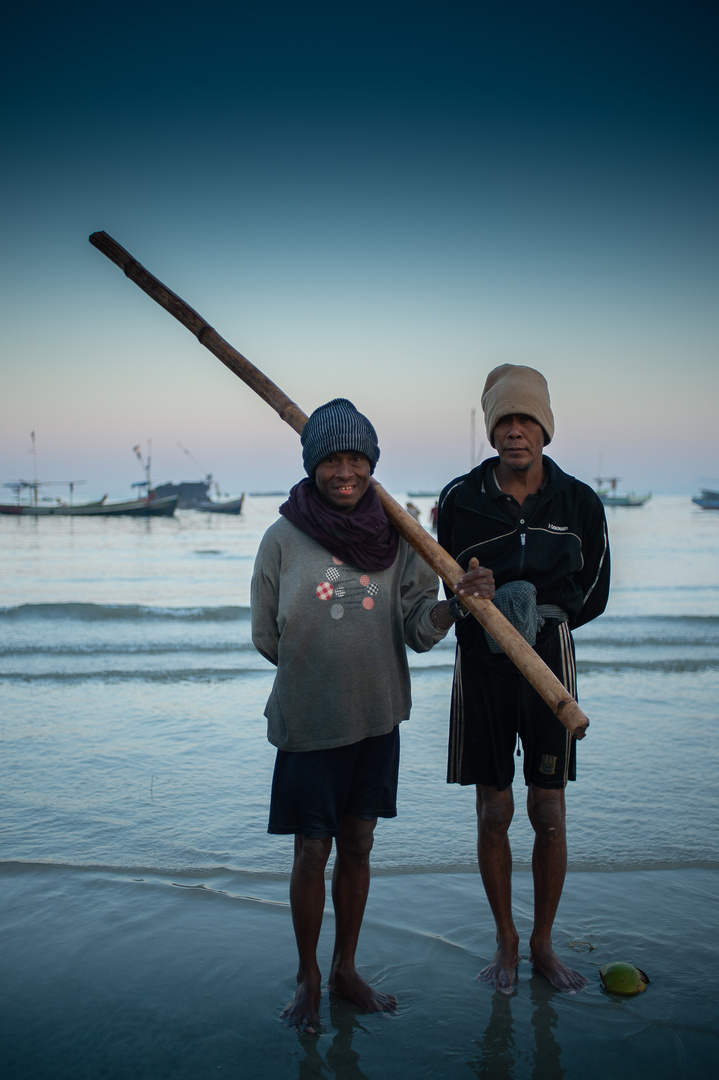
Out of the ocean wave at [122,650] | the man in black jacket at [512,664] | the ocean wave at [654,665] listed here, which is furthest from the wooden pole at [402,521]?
Answer: the ocean wave at [122,650]

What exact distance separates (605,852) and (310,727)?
2.13m

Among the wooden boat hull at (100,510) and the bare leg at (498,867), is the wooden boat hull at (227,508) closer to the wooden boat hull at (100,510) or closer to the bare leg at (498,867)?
the wooden boat hull at (100,510)

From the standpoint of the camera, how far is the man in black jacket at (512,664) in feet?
8.36

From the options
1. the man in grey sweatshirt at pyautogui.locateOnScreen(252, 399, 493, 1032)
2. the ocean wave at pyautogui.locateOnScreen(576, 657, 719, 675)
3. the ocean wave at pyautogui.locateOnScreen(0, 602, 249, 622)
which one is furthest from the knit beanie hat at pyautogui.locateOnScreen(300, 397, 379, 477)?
the ocean wave at pyautogui.locateOnScreen(0, 602, 249, 622)

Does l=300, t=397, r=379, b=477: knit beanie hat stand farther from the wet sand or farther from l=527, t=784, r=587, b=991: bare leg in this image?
the wet sand

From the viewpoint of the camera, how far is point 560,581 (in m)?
2.59

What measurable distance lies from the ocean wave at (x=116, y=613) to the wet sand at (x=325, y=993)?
9109mm

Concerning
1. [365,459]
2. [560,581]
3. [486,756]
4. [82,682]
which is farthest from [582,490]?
[82,682]

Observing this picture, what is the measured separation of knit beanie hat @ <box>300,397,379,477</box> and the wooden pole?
178 millimetres

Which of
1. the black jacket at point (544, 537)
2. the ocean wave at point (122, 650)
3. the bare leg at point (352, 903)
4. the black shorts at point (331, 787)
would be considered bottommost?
the ocean wave at point (122, 650)

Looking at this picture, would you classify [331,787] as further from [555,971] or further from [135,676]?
[135,676]

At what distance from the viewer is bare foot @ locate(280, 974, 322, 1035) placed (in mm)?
2273

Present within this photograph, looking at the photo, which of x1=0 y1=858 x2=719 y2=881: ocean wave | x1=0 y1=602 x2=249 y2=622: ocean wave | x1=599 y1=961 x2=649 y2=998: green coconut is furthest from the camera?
x1=0 y1=602 x2=249 y2=622: ocean wave

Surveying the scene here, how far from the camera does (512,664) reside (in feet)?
8.38
